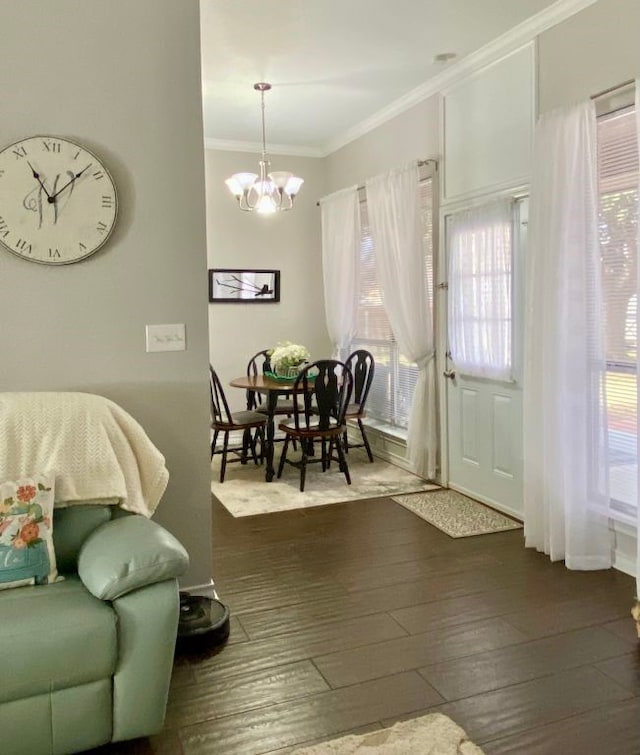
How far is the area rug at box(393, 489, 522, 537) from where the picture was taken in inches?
155

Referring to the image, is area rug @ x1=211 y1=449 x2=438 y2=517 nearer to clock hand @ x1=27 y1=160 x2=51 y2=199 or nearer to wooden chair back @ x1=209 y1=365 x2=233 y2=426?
wooden chair back @ x1=209 y1=365 x2=233 y2=426

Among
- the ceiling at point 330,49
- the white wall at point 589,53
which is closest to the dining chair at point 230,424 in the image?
the ceiling at point 330,49

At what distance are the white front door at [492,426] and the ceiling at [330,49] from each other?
106 cm

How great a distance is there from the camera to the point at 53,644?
Answer: 1.83m

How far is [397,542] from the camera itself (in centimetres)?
376

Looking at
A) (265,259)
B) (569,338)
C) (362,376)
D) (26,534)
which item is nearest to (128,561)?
(26,534)

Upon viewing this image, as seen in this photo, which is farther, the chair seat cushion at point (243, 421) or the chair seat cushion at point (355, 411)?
the chair seat cushion at point (355, 411)

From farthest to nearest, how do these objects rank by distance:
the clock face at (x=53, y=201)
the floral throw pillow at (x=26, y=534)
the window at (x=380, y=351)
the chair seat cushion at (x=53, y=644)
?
the window at (x=380, y=351) < the clock face at (x=53, y=201) < the floral throw pillow at (x=26, y=534) < the chair seat cushion at (x=53, y=644)

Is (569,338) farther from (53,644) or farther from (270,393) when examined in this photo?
(53,644)

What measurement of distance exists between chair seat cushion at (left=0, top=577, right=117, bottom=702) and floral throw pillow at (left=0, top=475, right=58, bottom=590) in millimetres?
134

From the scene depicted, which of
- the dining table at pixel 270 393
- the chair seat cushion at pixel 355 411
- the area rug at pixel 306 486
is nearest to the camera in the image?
the area rug at pixel 306 486

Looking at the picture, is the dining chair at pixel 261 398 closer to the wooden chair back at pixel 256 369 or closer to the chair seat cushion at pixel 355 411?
the wooden chair back at pixel 256 369

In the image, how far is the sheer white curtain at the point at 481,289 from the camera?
4055mm

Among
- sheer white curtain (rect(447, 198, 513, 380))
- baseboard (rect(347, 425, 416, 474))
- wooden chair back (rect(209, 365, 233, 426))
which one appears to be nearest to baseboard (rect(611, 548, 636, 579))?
sheer white curtain (rect(447, 198, 513, 380))
